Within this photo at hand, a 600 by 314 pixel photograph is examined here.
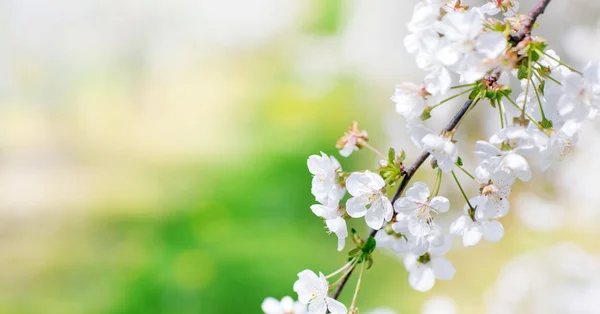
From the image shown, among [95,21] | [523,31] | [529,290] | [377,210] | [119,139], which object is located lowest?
[119,139]

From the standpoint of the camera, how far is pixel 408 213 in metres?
0.43

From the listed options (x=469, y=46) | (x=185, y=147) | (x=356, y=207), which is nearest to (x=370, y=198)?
(x=356, y=207)

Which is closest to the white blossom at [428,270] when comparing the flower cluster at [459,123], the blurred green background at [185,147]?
the flower cluster at [459,123]

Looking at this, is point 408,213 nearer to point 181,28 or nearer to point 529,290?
point 529,290

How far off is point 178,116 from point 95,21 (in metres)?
0.89

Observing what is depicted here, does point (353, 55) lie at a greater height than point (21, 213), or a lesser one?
greater

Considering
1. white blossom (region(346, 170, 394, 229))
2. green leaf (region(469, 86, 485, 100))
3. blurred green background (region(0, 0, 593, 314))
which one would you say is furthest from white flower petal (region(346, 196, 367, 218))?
blurred green background (region(0, 0, 593, 314))

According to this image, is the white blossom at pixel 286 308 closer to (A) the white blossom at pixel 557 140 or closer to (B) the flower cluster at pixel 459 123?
(B) the flower cluster at pixel 459 123

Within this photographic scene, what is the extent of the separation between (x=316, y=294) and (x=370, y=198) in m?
0.10

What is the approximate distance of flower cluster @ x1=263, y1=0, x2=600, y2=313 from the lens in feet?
1.26

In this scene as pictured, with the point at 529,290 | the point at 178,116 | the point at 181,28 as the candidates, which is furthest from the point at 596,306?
the point at 181,28

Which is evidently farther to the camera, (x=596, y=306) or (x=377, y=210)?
(x=596, y=306)

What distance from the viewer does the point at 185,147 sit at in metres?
3.68

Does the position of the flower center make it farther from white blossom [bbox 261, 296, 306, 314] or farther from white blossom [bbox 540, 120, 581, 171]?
white blossom [bbox 261, 296, 306, 314]
